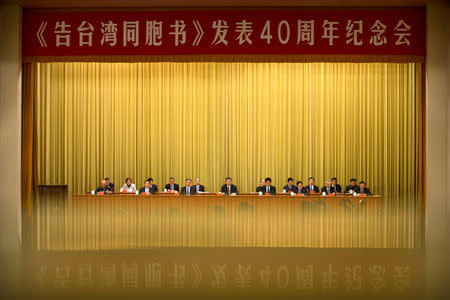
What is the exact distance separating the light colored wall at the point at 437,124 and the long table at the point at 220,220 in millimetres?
724

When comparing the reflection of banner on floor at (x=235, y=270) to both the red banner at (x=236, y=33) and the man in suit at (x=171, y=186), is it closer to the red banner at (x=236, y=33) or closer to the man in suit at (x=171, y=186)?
the red banner at (x=236, y=33)

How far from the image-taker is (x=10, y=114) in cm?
703

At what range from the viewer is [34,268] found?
392cm

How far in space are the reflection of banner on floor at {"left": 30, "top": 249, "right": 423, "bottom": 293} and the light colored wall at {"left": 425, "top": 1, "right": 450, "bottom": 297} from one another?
1.83 m

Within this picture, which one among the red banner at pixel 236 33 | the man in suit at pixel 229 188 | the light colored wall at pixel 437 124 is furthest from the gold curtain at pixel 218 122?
the red banner at pixel 236 33

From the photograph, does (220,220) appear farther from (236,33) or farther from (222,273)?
(222,273)

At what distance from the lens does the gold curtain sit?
940 centimetres

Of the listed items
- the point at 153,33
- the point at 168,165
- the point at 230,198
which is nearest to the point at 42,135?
the point at 168,165

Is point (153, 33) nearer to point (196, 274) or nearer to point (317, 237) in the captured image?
point (317, 237)

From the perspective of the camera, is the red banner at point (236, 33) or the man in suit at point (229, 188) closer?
the red banner at point (236, 33)

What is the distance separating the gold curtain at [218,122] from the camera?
9398mm

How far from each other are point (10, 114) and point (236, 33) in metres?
3.44
